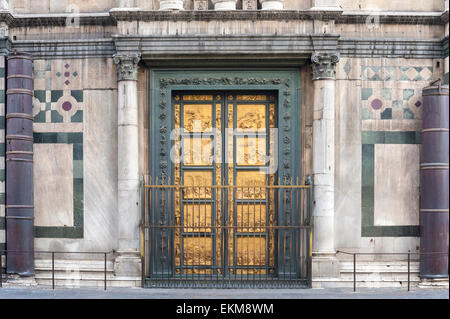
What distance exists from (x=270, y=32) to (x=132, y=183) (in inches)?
161

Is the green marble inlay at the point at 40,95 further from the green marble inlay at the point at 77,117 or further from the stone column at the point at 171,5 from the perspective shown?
the stone column at the point at 171,5

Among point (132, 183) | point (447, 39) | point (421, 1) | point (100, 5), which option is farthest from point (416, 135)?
point (100, 5)

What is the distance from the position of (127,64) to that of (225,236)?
3977 mm

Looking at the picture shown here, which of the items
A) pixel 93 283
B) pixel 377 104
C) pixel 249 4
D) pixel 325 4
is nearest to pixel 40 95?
pixel 93 283

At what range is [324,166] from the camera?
39.2 feet

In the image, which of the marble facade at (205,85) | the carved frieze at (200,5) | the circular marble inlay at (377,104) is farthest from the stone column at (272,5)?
the circular marble inlay at (377,104)

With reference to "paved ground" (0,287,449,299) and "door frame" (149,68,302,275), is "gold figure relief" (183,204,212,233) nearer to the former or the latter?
"door frame" (149,68,302,275)

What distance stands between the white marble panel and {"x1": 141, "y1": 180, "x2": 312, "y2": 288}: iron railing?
5.49ft

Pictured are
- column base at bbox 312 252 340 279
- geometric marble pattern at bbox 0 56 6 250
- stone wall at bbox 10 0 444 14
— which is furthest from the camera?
stone wall at bbox 10 0 444 14

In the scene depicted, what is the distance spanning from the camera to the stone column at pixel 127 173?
39.3ft

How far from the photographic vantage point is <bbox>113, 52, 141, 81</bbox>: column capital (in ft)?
39.3

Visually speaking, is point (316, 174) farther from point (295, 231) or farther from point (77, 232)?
point (77, 232)

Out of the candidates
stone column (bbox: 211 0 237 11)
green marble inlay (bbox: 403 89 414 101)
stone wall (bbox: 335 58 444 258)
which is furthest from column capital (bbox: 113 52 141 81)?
green marble inlay (bbox: 403 89 414 101)

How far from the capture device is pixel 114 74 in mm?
12367
